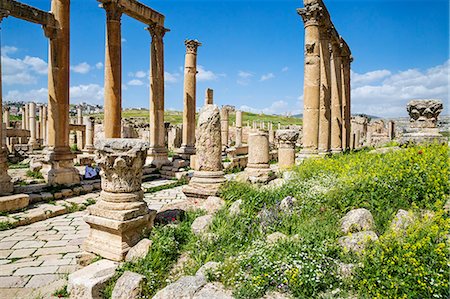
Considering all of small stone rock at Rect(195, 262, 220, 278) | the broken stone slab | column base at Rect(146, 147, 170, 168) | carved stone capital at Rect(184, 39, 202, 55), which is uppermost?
carved stone capital at Rect(184, 39, 202, 55)

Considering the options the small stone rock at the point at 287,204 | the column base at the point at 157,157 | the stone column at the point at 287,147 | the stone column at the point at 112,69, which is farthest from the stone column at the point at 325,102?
the stone column at the point at 112,69

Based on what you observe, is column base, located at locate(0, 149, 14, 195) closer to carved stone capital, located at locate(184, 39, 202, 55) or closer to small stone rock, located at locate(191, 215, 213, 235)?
small stone rock, located at locate(191, 215, 213, 235)

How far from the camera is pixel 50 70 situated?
37.0 feet

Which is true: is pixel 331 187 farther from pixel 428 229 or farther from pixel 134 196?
pixel 134 196

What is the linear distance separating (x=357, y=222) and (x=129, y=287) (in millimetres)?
3238

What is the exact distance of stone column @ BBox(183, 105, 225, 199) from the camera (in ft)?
24.7

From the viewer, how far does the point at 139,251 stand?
15.5 feet

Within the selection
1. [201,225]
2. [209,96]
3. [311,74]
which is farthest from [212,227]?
[209,96]

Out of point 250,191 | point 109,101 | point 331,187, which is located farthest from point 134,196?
point 109,101

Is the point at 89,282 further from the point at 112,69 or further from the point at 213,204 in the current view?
the point at 112,69

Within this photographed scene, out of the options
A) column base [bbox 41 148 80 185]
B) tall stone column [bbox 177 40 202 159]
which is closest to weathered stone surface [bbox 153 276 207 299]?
column base [bbox 41 148 80 185]

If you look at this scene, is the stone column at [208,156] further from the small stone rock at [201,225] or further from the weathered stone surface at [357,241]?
the weathered stone surface at [357,241]

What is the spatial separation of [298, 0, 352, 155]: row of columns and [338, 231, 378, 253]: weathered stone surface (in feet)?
27.6

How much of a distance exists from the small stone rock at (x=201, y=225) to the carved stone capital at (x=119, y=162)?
4.17 ft
